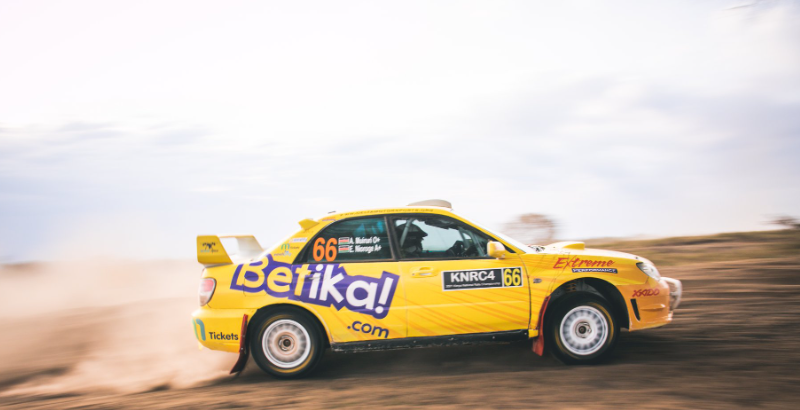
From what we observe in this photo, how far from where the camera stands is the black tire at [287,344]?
5.77 m

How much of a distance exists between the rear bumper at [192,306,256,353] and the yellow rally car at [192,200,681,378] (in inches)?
0.4

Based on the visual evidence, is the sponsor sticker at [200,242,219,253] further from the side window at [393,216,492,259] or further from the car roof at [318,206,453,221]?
the side window at [393,216,492,259]

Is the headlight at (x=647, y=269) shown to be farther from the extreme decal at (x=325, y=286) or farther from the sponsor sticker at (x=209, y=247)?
the sponsor sticker at (x=209, y=247)

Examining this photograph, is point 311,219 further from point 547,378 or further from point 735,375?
point 735,375

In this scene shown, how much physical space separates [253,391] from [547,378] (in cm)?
284

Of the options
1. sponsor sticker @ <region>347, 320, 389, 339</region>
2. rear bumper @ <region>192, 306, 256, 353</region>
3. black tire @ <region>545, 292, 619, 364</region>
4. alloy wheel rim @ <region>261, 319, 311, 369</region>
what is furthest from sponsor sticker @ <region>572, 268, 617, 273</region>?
rear bumper @ <region>192, 306, 256, 353</region>

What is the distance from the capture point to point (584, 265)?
19.4 feet

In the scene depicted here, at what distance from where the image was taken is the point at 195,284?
13180 mm

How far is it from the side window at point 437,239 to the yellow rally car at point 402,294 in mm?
11

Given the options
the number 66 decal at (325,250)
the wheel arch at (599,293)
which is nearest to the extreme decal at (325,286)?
the number 66 decal at (325,250)

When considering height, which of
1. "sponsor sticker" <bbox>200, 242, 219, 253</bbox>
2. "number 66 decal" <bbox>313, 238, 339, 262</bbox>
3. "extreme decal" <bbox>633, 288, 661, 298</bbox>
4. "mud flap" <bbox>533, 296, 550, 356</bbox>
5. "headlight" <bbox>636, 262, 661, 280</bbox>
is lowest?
"mud flap" <bbox>533, 296, 550, 356</bbox>

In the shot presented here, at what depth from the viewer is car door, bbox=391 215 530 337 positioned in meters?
5.70

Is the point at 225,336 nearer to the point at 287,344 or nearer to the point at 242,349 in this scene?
the point at 242,349

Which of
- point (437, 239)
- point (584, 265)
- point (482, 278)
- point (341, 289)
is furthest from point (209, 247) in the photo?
point (584, 265)
